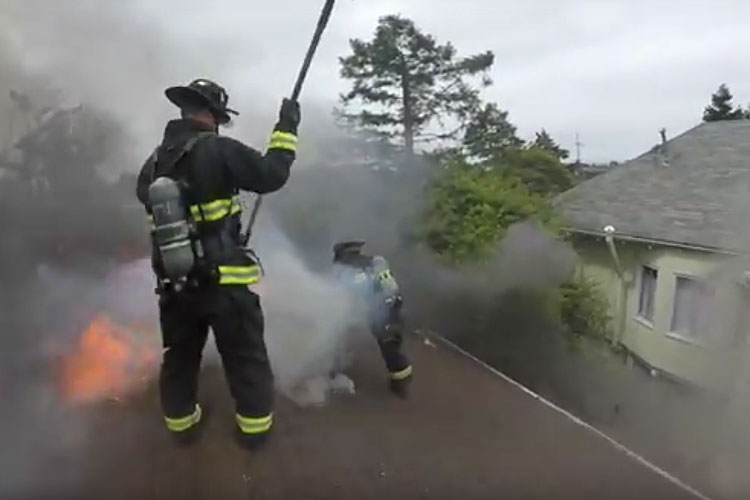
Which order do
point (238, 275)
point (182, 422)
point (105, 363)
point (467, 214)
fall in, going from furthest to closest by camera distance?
point (467, 214) → point (105, 363) → point (182, 422) → point (238, 275)

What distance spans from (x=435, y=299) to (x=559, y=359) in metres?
0.87

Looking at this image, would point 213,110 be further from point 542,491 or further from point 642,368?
point 642,368

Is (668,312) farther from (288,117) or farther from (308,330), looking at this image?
(288,117)

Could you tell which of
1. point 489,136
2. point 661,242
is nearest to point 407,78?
point 489,136

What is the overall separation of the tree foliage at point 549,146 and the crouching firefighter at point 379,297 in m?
1.85

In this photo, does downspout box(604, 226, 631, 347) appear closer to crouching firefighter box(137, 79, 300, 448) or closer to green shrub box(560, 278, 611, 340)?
green shrub box(560, 278, 611, 340)

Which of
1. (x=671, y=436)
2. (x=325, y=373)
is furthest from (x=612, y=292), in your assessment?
(x=325, y=373)

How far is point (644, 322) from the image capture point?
4.88m

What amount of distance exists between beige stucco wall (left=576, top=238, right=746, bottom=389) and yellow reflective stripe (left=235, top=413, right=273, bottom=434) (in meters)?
2.66

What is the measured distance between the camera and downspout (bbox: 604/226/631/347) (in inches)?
195

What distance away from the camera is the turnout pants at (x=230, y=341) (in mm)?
2906

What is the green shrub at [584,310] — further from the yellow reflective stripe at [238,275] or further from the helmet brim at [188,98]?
the helmet brim at [188,98]

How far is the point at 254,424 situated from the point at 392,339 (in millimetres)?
1022

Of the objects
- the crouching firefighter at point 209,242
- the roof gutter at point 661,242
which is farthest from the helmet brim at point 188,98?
the roof gutter at point 661,242
